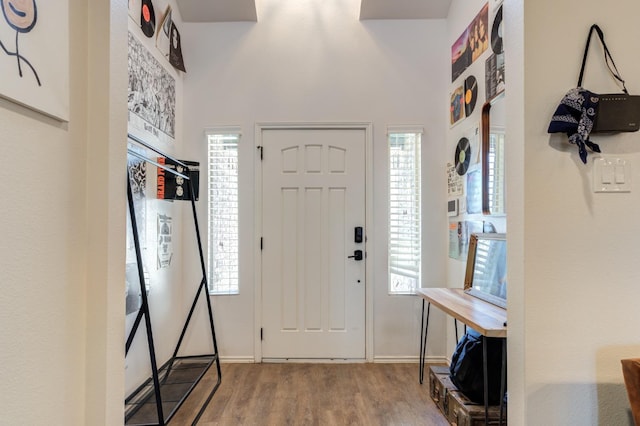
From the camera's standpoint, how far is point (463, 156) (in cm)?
263

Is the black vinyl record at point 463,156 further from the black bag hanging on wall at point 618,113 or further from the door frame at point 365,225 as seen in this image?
the black bag hanging on wall at point 618,113

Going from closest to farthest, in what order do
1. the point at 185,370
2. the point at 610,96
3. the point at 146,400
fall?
the point at 610,96, the point at 146,400, the point at 185,370

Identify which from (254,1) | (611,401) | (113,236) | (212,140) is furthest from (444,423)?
(254,1)

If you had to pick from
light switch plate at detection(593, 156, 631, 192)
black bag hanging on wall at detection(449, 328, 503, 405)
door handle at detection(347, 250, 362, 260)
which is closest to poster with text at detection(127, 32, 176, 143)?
door handle at detection(347, 250, 362, 260)

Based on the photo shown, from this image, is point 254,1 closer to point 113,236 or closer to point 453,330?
point 113,236

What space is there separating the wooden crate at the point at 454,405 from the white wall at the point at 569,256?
0.72 meters

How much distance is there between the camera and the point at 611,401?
3.77 feet

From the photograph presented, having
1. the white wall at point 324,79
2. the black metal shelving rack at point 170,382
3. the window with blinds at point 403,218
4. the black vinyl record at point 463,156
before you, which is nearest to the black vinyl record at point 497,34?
the black vinyl record at point 463,156

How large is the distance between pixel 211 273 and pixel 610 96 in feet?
9.57

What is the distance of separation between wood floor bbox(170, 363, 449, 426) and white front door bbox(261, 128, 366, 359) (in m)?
0.26

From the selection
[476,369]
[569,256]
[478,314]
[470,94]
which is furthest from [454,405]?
[470,94]

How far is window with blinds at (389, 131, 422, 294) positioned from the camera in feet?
9.92

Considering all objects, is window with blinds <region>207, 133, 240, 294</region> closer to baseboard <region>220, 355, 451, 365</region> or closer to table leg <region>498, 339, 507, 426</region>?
baseboard <region>220, 355, 451, 365</region>

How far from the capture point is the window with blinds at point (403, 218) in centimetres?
302
